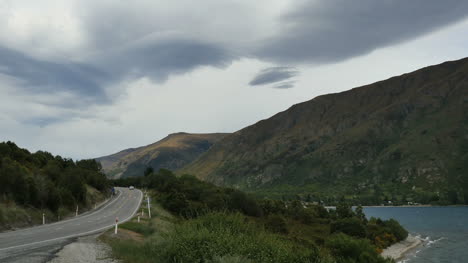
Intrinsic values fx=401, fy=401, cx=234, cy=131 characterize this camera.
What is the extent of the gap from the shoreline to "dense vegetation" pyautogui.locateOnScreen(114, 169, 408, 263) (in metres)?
1.53

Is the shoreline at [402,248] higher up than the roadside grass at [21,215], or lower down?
lower down

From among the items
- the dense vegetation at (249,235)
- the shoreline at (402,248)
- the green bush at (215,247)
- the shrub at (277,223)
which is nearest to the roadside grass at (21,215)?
the dense vegetation at (249,235)

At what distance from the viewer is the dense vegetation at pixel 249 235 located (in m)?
17.8

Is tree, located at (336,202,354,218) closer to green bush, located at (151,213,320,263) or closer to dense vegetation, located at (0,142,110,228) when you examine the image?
dense vegetation, located at (0,142,110,228)

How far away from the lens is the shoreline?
81.5 meters

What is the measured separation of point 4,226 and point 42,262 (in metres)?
18.4

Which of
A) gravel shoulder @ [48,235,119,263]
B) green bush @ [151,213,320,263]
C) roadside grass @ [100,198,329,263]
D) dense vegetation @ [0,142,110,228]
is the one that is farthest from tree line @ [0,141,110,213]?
green bush @ [151,213,320,263]

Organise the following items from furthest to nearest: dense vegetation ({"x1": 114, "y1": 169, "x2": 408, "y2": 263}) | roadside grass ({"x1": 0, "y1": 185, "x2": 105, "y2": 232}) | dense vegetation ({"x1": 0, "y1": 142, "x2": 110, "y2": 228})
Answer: dense vegetation ({"x1": 0, "y1": 142, "x2": 110, "y2": 228}) < roadside grass ({"x1": 0, "y1": 185, "x2": 105, "y2": 232}) < dense vegetation ({"x1": 114, "y1": 169, "x2": 408, "y2": 263})

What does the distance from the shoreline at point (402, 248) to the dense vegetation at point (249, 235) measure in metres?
1.53

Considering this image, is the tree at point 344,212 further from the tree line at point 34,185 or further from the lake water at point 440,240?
the tree line at point 34,185

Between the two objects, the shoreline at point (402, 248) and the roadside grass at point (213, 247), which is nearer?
the roadside grass at point (213, 247)

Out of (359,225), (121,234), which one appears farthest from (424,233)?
(121,234)

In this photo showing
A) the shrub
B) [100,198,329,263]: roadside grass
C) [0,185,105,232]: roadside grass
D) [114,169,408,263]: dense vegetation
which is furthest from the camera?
the shrub

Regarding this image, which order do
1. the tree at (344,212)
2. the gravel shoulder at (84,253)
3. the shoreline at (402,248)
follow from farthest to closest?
the tree at (344,212)
the shoreline at (402,248)
the gravel shoulder at (84,253)
